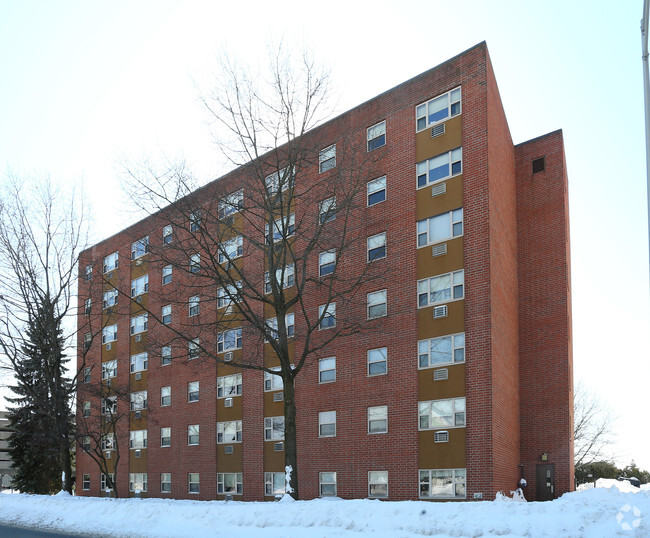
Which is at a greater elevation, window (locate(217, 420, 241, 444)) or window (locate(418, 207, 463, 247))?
window (locate(418, 207, 463, 247))

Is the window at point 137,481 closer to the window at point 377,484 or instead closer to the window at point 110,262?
the window at point 110,262

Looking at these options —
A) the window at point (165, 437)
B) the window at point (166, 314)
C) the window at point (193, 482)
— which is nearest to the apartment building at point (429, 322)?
the window at point (193, 482)

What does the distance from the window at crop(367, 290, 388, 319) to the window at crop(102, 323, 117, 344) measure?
23.2m

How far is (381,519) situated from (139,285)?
32183 millimetres

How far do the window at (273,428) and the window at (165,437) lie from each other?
28.9 feet

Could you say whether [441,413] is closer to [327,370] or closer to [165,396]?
[327,370]

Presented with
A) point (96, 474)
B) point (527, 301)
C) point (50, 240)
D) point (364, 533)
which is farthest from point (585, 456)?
point (364, 533)

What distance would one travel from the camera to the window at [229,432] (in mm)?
34688

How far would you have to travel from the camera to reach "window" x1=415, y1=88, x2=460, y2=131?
2808 centimetres

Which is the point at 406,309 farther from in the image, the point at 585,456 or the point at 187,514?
the point at 585,456

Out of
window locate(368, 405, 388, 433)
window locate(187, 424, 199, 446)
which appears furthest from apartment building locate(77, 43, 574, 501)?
window locate(187, 424, 199, 446)

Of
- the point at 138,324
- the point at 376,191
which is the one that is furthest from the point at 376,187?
the point at 138,324

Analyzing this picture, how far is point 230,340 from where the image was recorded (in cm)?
3572

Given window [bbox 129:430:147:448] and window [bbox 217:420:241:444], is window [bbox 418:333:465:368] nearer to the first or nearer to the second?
window [bbox 217:420:241:444]
